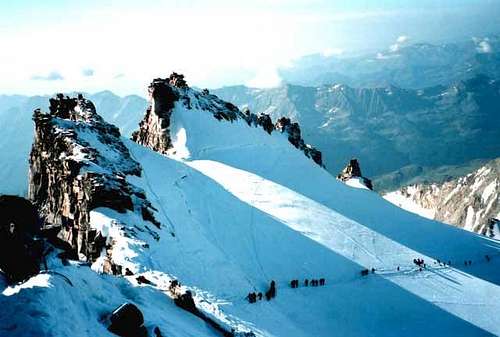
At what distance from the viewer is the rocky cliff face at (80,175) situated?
59.4 metres

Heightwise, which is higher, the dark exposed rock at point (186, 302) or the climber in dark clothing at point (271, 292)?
the dark exposed rock at point (186, 302)

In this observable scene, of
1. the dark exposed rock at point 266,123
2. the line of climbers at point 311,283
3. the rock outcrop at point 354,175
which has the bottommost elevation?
the rock outcrop at point 354,175

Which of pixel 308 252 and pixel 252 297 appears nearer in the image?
pixel 252 297

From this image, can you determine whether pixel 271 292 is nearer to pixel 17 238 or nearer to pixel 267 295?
pixel 267 295

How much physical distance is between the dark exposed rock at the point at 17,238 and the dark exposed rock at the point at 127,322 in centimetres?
594

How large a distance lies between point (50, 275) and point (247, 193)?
6096 centimetres

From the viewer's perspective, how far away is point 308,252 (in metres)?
71.8

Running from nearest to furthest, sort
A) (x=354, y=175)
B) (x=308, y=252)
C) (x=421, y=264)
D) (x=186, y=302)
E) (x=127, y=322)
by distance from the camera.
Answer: (x=127, y=322) → (x=186, y=302) → (x=308, y=252) → (x=421, y=264) → (x=354, y=175)

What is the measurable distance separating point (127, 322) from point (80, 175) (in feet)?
129

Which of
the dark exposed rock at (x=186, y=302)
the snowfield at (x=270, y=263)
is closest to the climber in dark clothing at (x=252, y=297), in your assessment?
the snowfield at (x=270, y=263)

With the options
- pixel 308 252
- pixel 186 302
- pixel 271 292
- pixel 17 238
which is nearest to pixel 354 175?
pixel 308 252

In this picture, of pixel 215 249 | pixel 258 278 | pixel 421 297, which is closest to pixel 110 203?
pixel 215 249

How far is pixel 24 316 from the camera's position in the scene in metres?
24.6

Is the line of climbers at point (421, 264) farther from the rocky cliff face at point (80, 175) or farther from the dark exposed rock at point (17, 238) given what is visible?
the dark exposed rock at point (17, 238)
